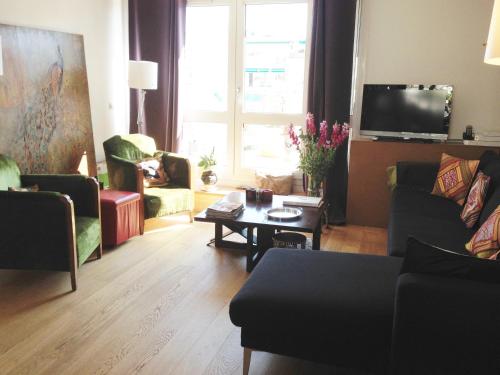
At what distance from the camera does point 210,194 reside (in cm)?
500

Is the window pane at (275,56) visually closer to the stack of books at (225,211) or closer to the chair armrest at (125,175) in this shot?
the chair armrest at (125,175)

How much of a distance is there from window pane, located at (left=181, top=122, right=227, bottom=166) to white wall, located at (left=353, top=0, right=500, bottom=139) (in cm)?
177

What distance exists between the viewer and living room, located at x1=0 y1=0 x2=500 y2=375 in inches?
73.1

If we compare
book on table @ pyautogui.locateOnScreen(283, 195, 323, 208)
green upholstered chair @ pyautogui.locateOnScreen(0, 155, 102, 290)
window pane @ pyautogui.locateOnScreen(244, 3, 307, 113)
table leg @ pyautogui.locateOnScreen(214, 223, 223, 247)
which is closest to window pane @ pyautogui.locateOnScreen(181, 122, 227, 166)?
window pane @ pyautogui.locateOnScreen(244, 3, 307, 113)

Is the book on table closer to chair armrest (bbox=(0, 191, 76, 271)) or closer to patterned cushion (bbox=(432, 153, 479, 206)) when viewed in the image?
patterned cushion (bbox=(432, 153, 479, 206))

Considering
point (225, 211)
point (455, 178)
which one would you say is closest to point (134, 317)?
point (225, 211)

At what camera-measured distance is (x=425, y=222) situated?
299 centimetres

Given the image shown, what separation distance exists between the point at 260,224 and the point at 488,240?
1.39 metres

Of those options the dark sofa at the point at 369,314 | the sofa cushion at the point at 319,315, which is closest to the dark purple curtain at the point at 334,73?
the dark sofa at the point at 369,314

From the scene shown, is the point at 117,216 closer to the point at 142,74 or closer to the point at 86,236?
the point at 86,236

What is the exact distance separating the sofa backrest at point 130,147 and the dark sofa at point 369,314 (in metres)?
2.35

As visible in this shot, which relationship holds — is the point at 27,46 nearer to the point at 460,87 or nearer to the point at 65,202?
the point at 65,202

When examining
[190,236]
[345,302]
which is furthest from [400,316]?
[190,236]

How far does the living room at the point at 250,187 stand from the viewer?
1.86 meters
